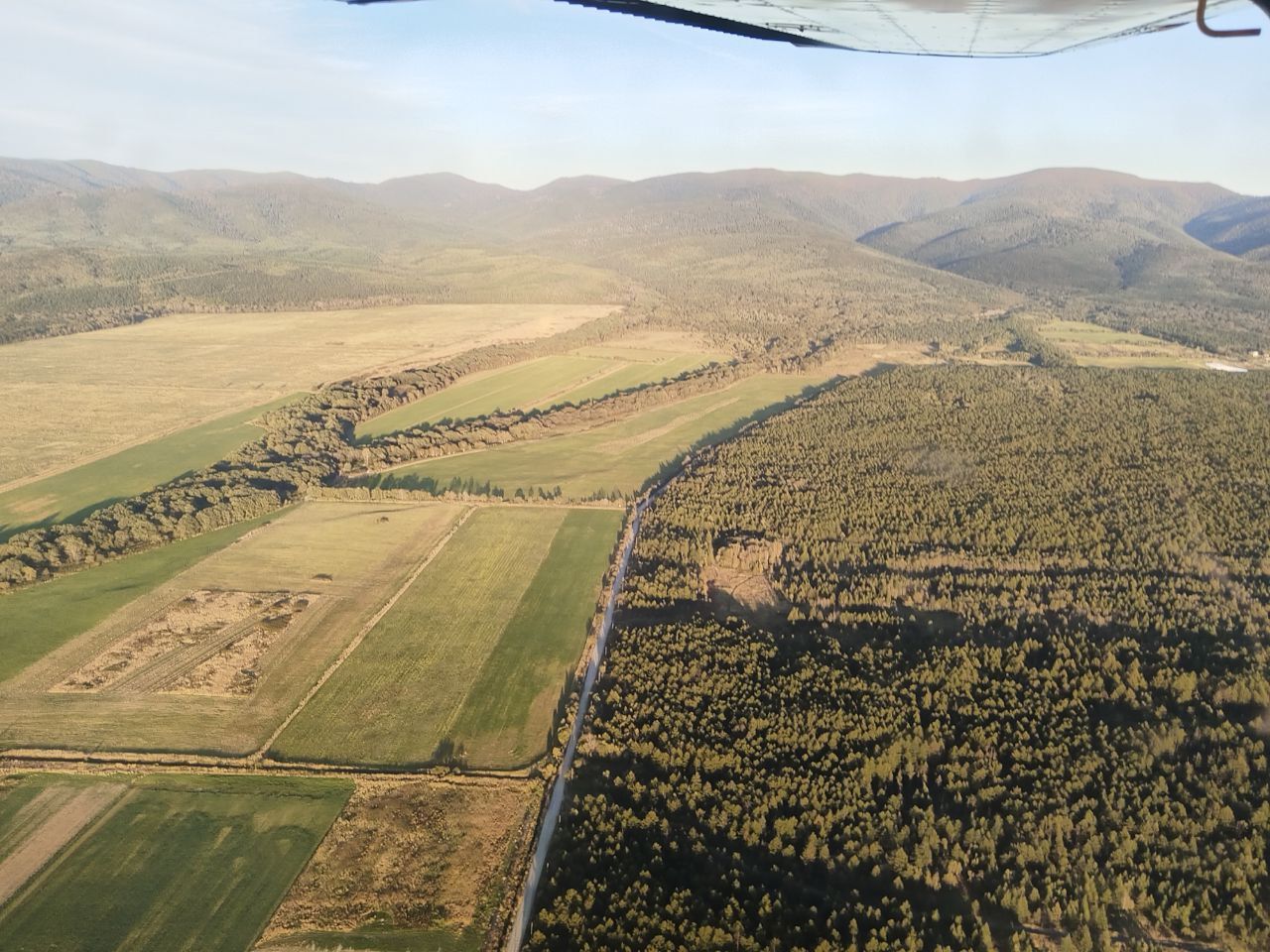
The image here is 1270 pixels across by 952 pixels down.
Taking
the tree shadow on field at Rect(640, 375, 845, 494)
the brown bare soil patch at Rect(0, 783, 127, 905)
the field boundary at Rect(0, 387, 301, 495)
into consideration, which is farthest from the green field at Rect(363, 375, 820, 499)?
the brown bare soil patch at Rect(0, 783, 127, 905)

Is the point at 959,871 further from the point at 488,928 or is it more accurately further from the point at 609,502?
the point at 609,502

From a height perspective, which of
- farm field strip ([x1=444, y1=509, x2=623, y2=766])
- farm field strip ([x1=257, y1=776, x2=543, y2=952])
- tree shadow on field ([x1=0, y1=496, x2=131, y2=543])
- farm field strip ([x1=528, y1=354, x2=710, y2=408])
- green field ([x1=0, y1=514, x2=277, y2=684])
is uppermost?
farm field strip ([x1=528, y1=354, x2=710, y2=408])

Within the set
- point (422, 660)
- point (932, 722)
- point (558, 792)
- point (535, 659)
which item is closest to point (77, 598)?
point (422, 660)

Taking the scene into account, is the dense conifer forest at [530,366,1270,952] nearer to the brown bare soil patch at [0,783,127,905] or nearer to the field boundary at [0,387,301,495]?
the brown bare soil patch at [0,783,127,905]

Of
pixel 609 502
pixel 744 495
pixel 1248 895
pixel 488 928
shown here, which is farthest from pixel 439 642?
pixel 1248 895

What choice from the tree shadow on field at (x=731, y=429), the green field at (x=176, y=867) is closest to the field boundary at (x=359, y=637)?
the green field at (x=176, y=867)

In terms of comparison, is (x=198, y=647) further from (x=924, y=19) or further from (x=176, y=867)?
(x=924, y=19)

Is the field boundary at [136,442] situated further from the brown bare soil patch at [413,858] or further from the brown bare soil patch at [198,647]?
the brown bare soil patch at [413,858]
